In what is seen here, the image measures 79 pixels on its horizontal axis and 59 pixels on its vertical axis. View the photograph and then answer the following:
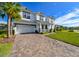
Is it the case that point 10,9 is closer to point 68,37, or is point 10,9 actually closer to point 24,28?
point 24,28

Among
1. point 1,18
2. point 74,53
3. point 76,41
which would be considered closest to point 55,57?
point 74,53

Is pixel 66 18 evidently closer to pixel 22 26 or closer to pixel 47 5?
pixel 47 5

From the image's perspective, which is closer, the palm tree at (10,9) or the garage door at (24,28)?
the palm tree at (10,9)

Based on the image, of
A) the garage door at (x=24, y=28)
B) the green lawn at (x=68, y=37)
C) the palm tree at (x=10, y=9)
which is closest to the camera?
the green lawn at (x=68, y=37)

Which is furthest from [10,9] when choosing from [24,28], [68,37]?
[68,37]

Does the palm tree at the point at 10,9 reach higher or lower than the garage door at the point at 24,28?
higher

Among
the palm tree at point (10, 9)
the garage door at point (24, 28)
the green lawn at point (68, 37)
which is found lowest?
the green lawn at point (68, 37)

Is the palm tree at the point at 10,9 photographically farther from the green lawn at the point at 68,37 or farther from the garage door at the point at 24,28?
the green lawn at the point at 68,37

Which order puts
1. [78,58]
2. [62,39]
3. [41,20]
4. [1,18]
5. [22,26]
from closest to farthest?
[78,58], [62,39], [1,18], [22,26], [41,20]

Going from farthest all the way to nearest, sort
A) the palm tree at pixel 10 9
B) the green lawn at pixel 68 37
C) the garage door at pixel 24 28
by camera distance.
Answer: the garage door at pixel 24 28
the palm tree at pixel 10 9
the green lawn at pixel 68 37

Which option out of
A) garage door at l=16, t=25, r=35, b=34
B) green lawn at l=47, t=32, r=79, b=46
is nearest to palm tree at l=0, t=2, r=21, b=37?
garage door at l=16, t=25, r=35, b=34

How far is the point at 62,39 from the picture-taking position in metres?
10.4

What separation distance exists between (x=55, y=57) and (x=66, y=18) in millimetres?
3881

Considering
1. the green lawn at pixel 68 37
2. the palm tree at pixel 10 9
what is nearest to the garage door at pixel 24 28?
the palm tree at pixel 10 9
